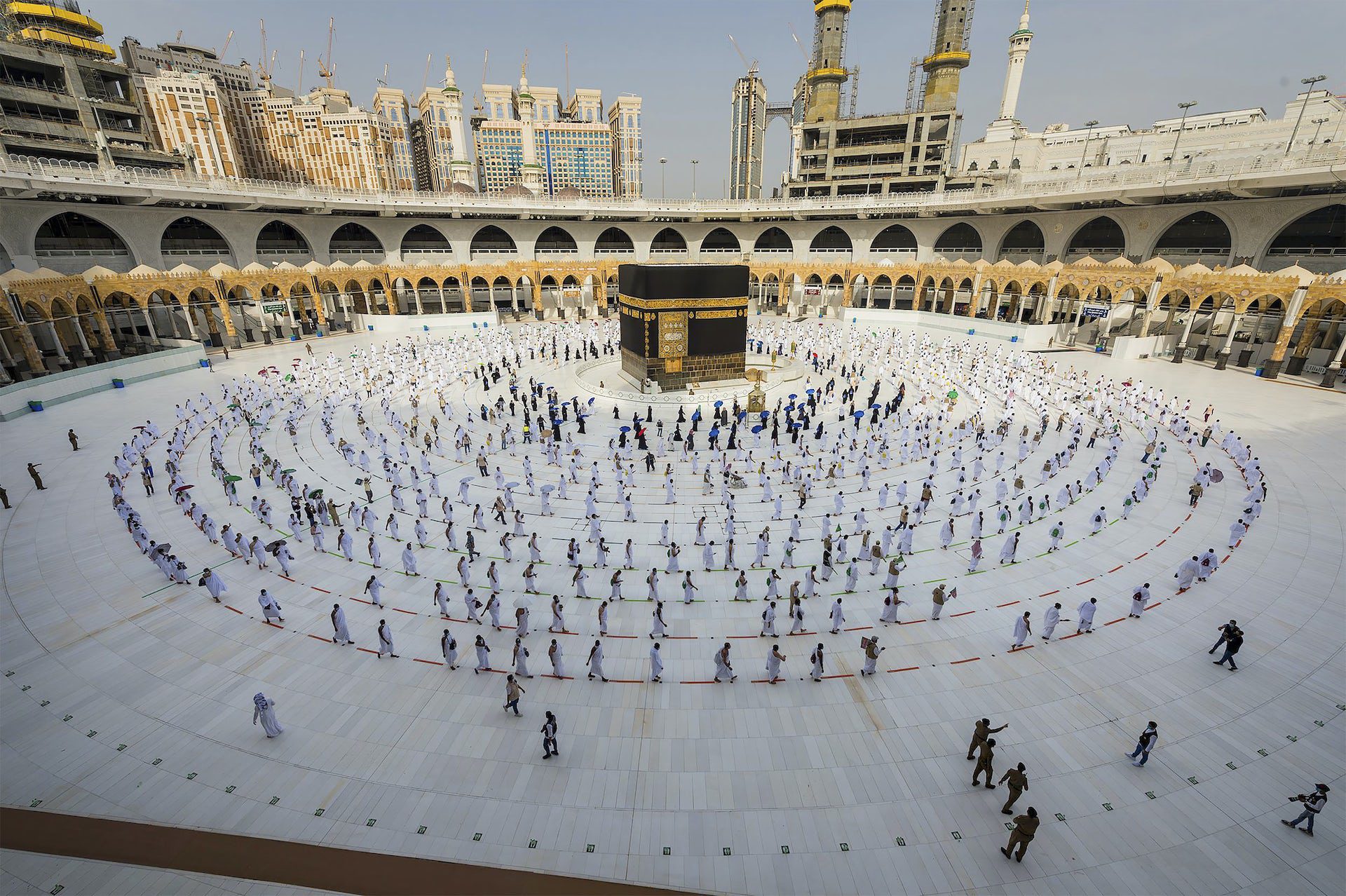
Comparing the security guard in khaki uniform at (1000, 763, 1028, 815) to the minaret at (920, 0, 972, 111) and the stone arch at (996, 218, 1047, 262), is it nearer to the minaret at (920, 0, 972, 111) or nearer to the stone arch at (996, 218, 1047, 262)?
the stone arch at (996, 218, 1047, 262)

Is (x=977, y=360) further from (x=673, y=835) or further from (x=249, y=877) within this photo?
(x=249, y=877)

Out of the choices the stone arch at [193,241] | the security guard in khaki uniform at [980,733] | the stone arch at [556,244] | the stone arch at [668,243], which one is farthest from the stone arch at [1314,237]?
the stone arch at [193,241]

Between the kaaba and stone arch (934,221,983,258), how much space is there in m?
33.1

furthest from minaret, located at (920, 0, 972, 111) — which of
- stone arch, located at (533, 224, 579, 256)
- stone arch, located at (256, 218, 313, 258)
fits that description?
stone arch, located at (256, 218, 313, 258)

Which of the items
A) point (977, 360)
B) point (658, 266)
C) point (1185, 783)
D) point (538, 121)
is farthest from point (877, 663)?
point (538, 121)

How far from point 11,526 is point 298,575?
332 inches

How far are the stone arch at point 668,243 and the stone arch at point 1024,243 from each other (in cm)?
2862

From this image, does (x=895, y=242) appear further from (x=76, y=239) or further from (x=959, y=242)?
(x=76, y=239)

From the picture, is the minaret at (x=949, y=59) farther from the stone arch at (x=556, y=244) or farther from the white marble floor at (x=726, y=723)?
the white marble floor at (x=726, y=723)

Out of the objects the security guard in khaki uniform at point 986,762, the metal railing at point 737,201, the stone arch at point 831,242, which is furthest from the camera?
the stone arch at point 831,242

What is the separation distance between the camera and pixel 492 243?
2025 inches

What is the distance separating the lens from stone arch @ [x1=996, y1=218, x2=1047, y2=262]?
146 feet

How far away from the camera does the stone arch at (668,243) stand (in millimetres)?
55984

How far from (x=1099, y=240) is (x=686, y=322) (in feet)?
116
